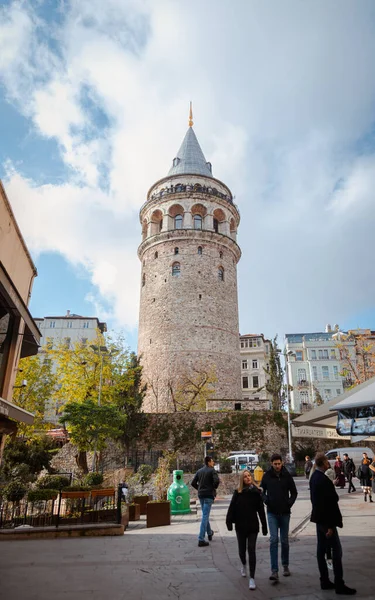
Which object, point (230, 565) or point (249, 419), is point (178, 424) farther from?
point (230, 565)

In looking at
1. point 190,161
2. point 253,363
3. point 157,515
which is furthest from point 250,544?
point 253,363

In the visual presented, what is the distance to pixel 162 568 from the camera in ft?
19.6

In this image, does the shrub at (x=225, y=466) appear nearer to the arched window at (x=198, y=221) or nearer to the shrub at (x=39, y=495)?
the shrub at (x=39, y=495)

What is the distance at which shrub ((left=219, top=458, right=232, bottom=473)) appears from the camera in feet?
68.3

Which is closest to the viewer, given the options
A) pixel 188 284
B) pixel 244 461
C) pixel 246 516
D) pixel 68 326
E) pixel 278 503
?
pixel 246 516

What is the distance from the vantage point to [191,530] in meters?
9.64

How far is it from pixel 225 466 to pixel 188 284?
17.0 metres

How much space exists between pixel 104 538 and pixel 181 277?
27.2 m

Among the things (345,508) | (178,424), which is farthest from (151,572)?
(178,424)

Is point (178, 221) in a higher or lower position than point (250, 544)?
higher

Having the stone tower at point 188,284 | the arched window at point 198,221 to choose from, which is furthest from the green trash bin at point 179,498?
the arched window at point 198,221

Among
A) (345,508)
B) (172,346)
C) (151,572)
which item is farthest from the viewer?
(172,346)

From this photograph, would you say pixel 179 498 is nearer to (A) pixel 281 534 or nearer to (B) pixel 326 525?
(A) pixel 281 534

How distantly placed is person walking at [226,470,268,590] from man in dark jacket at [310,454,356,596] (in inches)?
26.4
